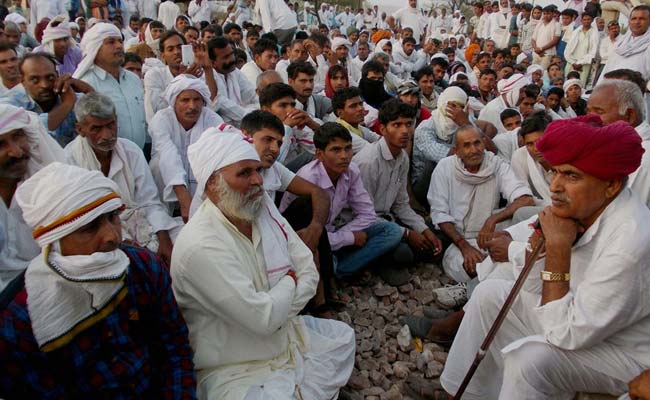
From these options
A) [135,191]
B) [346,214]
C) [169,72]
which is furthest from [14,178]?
[169,72]

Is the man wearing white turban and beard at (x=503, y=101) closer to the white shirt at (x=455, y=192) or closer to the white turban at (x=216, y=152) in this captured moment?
the white shirt at (x=455, y=192)

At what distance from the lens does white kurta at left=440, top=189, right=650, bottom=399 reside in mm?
2014

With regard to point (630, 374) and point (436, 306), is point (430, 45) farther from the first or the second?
point (630, 374)

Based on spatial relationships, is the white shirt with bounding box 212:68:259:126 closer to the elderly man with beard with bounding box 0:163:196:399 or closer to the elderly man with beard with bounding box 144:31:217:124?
the elderly man with beard with bounding box 144:31:217:124

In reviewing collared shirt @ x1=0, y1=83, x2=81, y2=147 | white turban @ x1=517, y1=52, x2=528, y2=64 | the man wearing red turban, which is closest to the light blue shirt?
collared shirt @ x1=0, y1=83, x2=81, y2=147

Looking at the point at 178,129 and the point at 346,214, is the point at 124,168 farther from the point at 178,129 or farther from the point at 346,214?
the point at 346,214

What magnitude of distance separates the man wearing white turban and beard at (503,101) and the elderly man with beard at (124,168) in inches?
189

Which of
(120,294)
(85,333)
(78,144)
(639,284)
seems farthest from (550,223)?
(78,144)

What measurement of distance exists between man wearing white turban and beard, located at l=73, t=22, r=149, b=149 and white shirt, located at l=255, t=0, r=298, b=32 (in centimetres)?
644

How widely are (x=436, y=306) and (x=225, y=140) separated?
237 cm

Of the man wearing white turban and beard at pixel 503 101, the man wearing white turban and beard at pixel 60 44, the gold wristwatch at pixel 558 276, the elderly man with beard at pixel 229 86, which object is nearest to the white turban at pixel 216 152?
the gold wristwatch at pixel 558 276

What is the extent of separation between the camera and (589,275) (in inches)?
83.6

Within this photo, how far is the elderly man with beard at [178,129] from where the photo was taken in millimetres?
3939

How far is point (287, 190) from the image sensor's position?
3.96 metres
